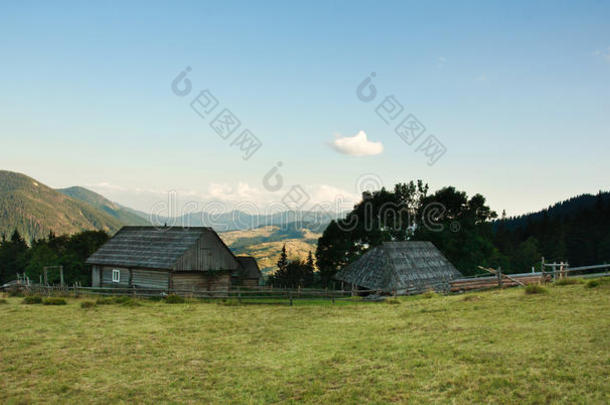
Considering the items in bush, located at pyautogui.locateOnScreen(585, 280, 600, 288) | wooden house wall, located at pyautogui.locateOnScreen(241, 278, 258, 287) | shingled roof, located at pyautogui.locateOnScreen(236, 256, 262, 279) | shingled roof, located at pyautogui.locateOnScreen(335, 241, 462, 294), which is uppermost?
bush, located at pyautogui.locateOnScreen(585, 280, 600, 288)

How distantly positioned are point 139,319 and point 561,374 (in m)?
16.5

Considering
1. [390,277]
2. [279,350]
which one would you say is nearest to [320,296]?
[390,277]

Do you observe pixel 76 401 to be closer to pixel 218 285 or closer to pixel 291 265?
pixel 218 285

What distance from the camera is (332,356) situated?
10.5 m

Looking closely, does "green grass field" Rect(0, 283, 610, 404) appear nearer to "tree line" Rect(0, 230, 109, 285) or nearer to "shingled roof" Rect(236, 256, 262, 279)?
"tree line" Rect(0, 230, 109, 285)

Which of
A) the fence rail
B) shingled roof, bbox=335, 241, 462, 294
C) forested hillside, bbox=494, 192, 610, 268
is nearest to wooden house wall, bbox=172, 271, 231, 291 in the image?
the fence rail

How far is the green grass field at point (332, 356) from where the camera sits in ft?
25.2

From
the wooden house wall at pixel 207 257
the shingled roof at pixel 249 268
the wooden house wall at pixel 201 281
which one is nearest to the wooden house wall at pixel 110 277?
the wooden house wall at pixel 201 281

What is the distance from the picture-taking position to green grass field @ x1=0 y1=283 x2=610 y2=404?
770cm

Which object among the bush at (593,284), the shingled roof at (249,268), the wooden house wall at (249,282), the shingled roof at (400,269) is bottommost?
the wooden house wall at (249,282)

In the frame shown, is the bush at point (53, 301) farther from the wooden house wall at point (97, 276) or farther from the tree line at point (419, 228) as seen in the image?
the tree line at point (419, 228)

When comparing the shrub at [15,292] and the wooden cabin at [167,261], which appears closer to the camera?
the shrub at [15,292]

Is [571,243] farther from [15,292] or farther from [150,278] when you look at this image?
[15,292]

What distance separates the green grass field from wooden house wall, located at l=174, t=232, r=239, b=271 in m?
12.5
